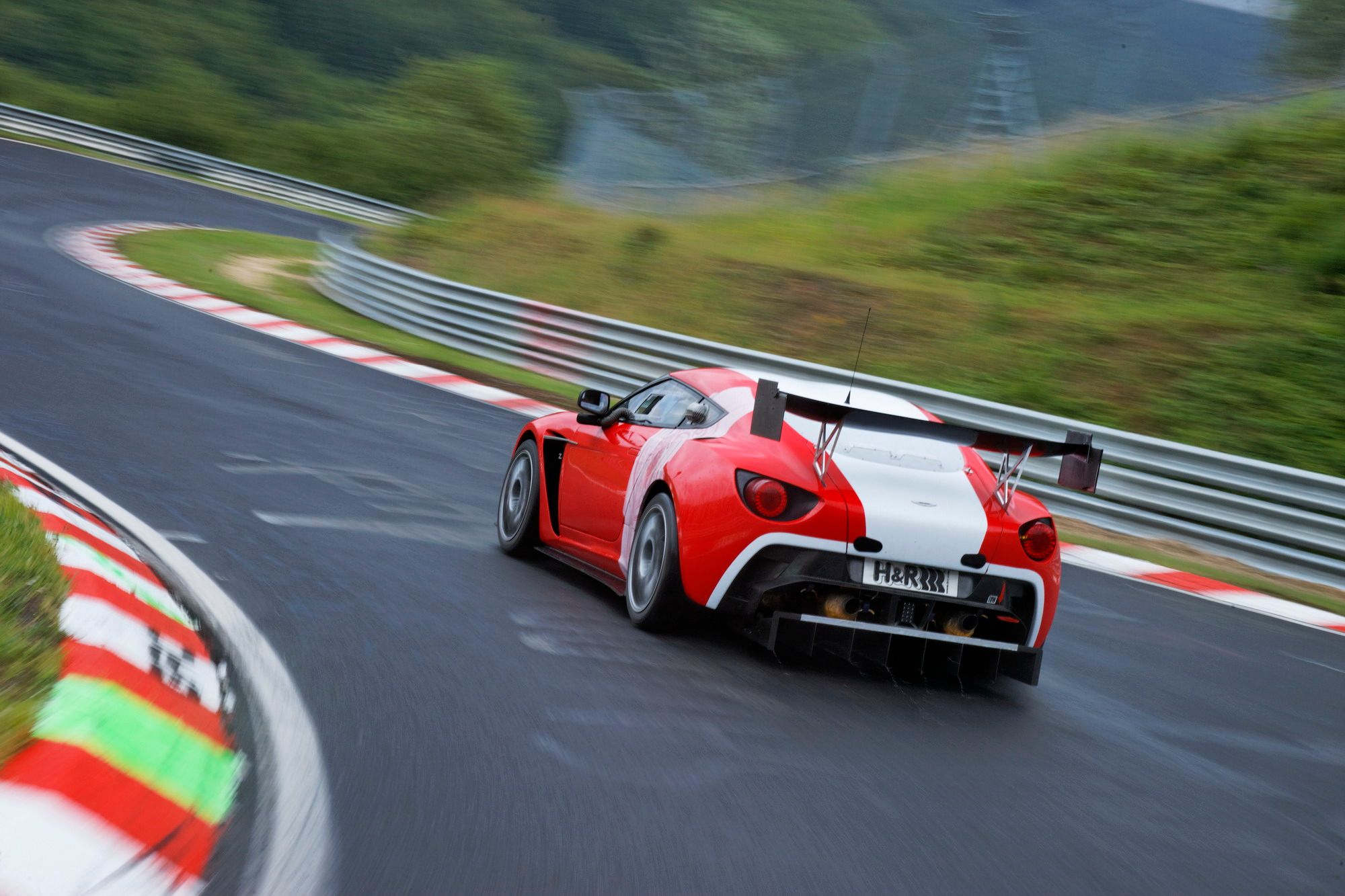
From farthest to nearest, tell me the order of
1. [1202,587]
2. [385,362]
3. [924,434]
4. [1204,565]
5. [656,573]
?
[385,362] → [1204,565] → [1202,587] → [656,573] → [924,434]

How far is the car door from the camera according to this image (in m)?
6.52

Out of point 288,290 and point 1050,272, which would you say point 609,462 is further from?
point 288,290

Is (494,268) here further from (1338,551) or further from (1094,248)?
(1338,551)

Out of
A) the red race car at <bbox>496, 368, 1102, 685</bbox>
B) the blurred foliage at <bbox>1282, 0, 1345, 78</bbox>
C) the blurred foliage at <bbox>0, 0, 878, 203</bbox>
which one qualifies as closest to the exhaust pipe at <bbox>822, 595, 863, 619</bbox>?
the red race car at <bbox>496, 368, 1102, 685</bbox>

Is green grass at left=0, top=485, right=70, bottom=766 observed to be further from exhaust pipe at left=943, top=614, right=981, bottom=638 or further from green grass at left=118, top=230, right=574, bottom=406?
green grass at left=118, top=230, right=574, bottom=406

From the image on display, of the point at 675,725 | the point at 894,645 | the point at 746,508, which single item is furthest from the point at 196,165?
the point at 675,725

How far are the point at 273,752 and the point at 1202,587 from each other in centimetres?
728

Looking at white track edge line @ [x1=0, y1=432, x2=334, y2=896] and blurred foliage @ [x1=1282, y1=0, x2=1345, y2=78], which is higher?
blurred foliage @ [x1=1282, y1=0, x2=1345, y2=78]

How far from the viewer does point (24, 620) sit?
4430 mm

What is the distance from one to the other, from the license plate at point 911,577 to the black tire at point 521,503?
236 centimetres

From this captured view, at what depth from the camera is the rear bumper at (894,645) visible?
18.0 ft

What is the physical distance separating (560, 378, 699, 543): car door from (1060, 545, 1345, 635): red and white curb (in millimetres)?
3664

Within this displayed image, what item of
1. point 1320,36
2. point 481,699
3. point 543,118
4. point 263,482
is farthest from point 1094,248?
point 543,118

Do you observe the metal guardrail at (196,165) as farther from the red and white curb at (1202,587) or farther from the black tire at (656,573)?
the black tire at (656,573)
